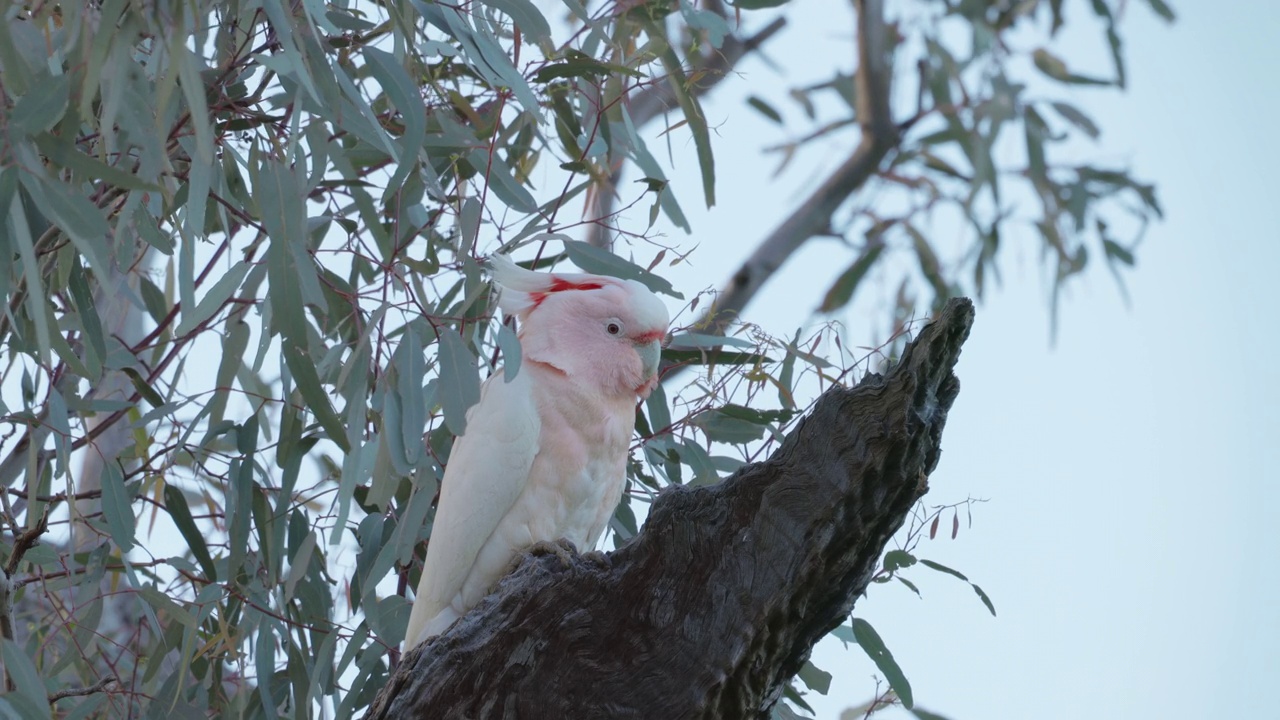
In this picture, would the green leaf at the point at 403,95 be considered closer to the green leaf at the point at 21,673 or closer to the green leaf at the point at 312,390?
the green leaf at the point at 312,390

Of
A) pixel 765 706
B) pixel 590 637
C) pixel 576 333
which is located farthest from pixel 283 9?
pixel 765 706

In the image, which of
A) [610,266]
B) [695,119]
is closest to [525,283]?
[610,266]

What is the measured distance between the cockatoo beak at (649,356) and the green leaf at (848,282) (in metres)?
2.45

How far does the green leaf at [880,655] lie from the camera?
77.9 inches

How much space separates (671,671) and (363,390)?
606 millimetres

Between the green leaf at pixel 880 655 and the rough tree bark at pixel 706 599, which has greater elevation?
the green leaf at pixel 880 655

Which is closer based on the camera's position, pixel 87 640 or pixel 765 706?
pixel 765 706

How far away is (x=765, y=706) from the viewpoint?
154cm

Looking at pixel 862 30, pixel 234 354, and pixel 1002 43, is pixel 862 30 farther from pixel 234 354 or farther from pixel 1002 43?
pixel 234 354

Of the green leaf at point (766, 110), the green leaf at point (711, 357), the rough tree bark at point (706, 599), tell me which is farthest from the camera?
the green leaf at point (766, 110)

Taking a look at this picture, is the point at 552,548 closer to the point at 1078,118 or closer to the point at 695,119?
the point at 695,119

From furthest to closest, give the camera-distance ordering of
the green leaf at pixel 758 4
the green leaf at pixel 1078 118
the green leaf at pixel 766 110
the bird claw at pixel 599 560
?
the green leaf at pixel 766 110 → the green leaf at pixel 1078 118 → the green leaf at pixel 758 4 → the bird claw at pixel 599 560

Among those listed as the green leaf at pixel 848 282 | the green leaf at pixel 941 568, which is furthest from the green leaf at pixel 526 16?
the green leaf at pixel 848 282

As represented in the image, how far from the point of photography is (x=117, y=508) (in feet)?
6.25
